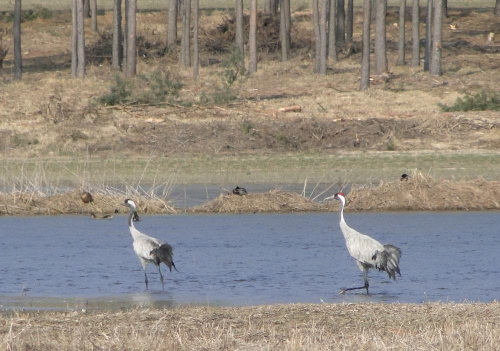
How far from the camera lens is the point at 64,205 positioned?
20766 mm

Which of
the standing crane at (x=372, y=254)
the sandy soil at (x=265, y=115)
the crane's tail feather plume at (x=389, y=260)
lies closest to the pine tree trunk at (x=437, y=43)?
the sandy soil at (x=265, y=115)

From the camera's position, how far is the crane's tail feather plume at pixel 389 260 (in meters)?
12.8

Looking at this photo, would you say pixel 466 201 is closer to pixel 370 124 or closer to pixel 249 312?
pixel 370 124

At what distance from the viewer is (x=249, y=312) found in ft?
34.0

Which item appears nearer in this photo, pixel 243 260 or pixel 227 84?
pixel 243 260

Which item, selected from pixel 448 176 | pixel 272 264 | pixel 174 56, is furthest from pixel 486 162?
pixel 174 56

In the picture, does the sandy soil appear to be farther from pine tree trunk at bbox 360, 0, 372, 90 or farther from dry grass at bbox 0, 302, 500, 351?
dry grass at bbox 0, 302, 500, 351

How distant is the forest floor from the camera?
80.3 feet

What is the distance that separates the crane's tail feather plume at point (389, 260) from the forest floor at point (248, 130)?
8516 millimetres

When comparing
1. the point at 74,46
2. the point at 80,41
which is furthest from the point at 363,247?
the point at 74,46

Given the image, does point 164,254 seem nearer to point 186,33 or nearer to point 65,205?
point 65,205

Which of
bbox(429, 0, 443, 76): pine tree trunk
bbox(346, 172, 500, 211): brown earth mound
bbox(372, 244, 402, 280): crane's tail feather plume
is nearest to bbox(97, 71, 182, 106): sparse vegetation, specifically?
bbox(429, 0, 443, 76): pine tree trunk

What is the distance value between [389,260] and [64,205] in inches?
375

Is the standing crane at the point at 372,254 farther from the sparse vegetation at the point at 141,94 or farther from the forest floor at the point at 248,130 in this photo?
the sparse vegetation at the point at 141,94
